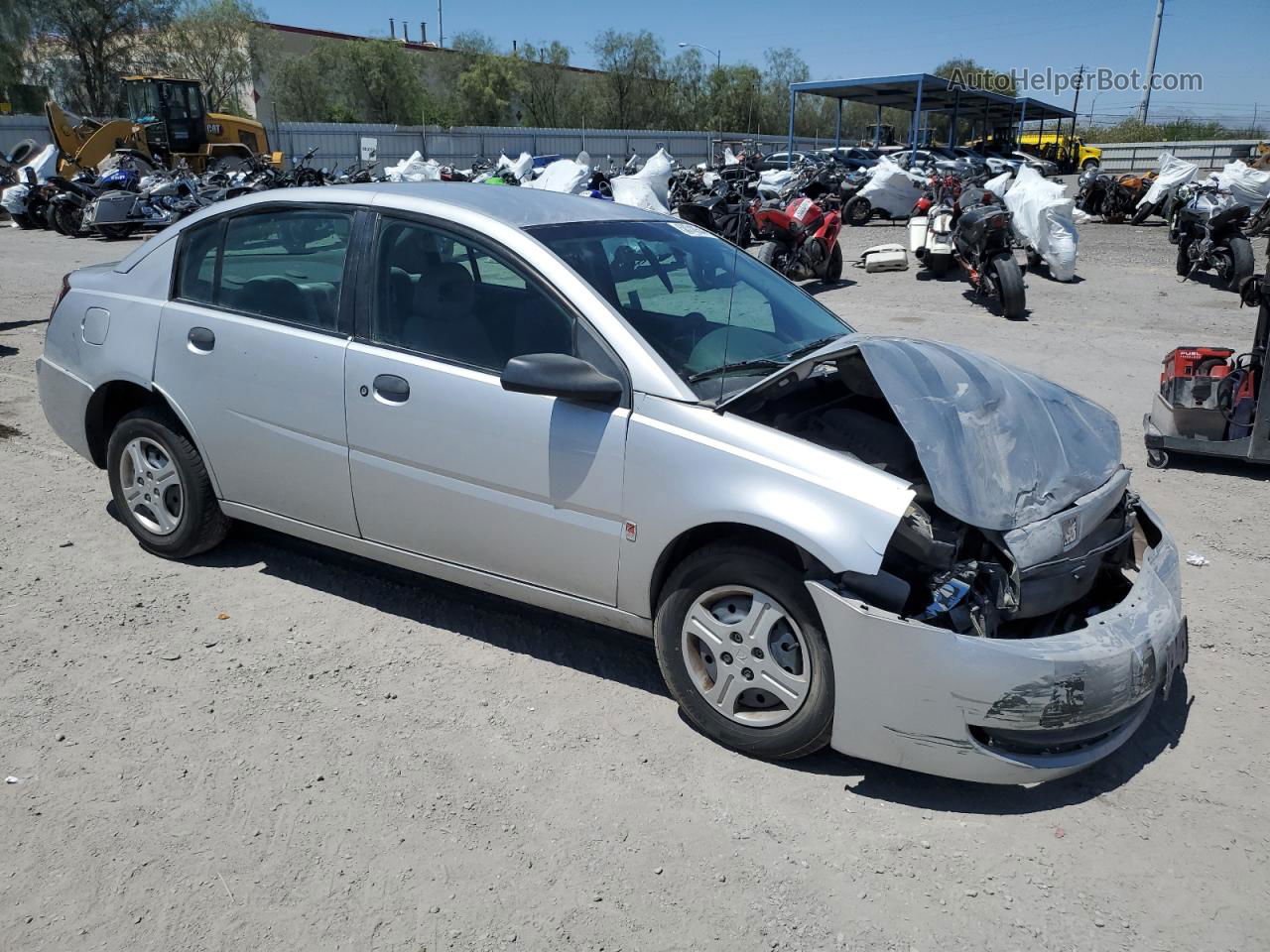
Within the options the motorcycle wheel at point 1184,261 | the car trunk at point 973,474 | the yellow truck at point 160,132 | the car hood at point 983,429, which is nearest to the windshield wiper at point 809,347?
the car trunk at point 973,474

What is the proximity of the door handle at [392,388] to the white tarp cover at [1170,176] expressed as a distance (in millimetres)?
19513

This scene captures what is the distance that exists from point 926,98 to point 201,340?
4344cm

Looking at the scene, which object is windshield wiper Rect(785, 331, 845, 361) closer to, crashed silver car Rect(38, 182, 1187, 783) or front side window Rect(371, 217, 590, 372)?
crashed silver car Rect(38, 182, 1187, 783)

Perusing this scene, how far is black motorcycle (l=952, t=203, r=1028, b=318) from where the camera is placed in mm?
11492

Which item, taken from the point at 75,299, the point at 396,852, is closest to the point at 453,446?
the point at 396,852

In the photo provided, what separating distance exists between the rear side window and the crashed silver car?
1 centimetres

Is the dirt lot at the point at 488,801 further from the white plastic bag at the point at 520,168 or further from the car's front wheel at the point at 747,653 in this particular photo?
the white plastic bag at the point at 520,168

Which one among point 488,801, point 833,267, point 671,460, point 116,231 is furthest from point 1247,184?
point 116,231

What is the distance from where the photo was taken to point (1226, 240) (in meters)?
13.1

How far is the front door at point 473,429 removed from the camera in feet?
11.1

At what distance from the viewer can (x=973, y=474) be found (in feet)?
10.0

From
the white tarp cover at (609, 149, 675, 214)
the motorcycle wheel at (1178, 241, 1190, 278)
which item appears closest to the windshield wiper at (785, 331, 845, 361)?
the motorcycle wheel at (1178, 241, 1190, 278)

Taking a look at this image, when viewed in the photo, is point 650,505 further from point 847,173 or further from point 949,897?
point 847,173

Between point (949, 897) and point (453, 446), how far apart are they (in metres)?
2.13
